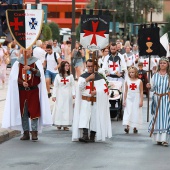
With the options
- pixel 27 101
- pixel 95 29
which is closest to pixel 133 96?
pixel 95 29

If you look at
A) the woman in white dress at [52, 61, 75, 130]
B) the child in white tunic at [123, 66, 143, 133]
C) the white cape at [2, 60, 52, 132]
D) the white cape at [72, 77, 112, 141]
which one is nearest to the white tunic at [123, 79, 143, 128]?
the child in white tunic at [123, 66, 143, 133]

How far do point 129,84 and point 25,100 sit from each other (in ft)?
10.2

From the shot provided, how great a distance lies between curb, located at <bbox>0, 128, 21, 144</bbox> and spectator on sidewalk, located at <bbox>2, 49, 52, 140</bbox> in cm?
23

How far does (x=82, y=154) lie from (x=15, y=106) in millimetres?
2627

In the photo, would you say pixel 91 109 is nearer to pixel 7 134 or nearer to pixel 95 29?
pixel 7 134

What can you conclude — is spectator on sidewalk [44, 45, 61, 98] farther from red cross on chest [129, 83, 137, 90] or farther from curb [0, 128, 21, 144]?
curb [0, 128, 21, 144]

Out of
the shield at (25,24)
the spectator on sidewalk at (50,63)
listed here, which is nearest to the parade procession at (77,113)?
the shield at (25,24)

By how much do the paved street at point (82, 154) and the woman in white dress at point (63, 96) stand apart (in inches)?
41.3

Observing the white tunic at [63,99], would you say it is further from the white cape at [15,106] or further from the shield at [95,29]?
the white cape at [15,106]

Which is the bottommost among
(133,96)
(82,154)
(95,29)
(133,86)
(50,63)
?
(82,154)

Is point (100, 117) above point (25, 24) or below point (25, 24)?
below

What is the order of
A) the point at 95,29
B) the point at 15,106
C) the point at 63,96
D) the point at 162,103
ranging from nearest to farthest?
A: 1. the point at 162,103
2. the point at 15,106
3. the point at 95,29
4. the point at 63,96

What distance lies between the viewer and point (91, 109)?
17.3 m

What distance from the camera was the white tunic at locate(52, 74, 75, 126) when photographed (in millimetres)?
19797
